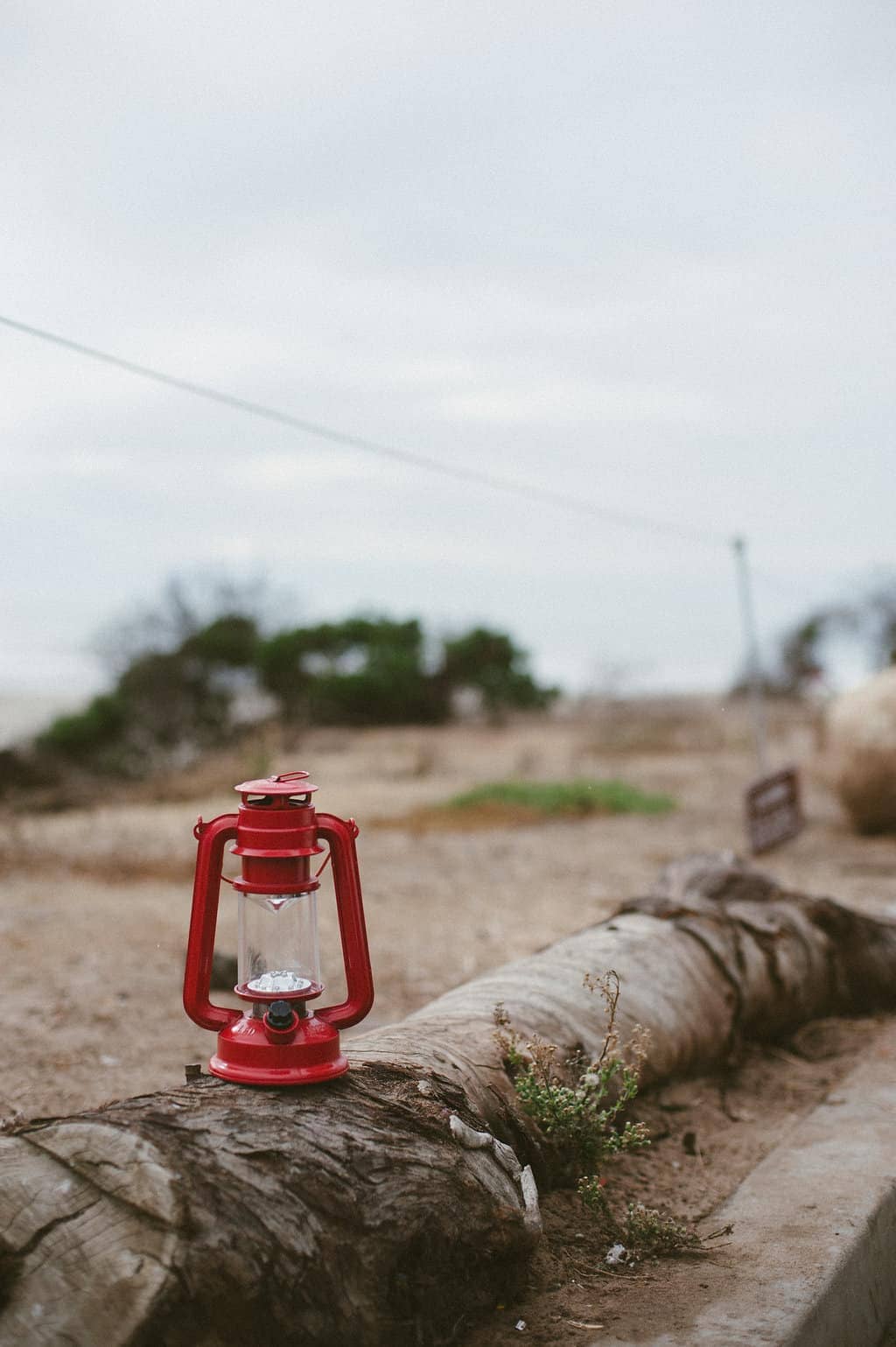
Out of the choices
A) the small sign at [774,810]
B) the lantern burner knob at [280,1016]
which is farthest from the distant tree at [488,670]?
the lantern burner knob at [280,1016]

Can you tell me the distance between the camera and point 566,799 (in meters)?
13.9

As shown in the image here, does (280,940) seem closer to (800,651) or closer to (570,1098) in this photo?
(570,1098)

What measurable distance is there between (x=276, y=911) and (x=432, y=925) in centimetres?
463

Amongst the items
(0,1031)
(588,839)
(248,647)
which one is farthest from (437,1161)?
(248,647)

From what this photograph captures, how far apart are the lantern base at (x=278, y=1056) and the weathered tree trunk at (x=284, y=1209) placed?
0.12ft

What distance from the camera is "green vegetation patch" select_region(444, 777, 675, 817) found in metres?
13.5

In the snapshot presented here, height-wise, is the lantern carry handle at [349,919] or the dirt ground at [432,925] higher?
the lantern carry handle at [349,919]

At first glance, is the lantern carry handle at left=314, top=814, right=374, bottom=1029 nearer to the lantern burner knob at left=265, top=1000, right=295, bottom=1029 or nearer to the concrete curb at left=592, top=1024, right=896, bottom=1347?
the lantern burner knob at left=265, top=1000, right=295, bottom=1029

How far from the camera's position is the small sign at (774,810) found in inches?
402

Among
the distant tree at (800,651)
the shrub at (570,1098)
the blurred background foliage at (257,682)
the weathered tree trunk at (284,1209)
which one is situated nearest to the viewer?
the weathered tree trunk at (284,1209)

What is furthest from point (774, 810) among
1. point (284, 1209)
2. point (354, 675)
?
point (354, 675)

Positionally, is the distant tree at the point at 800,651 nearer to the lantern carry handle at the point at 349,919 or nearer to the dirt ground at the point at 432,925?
the dirt ground at the point at 432,925

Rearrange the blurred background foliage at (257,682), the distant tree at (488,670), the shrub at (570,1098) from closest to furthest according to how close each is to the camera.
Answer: the shrub at (570,1098), the blurred background foliage at (257,682), the distant tree at (488,670)

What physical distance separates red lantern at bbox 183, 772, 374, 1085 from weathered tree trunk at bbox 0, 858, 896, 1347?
68 millimetres
